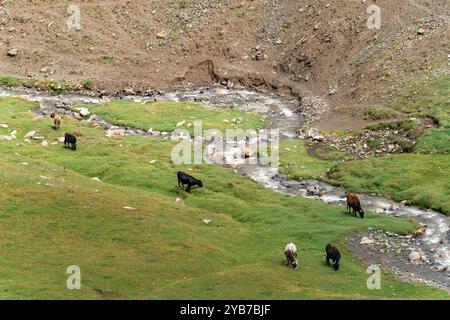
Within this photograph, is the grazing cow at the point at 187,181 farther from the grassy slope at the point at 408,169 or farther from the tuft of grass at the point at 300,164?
the grassy slope at the point at 408,169

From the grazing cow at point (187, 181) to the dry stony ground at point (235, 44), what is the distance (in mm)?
26472

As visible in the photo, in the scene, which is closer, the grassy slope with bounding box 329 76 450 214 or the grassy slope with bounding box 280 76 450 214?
the grassy slope with bounding box 329 76 450 214

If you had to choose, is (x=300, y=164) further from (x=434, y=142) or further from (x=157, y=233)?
(x=157, y=233)

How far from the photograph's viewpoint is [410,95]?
78125mm

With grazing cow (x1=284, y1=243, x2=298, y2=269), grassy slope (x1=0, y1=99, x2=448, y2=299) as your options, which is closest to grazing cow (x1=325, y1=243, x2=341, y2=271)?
grassy slope (x1=0, y1=99, x2=448, y2=299)

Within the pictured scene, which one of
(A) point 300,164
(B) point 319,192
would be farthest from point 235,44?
(B) point 319,192

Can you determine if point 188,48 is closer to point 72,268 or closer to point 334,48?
point 334,48

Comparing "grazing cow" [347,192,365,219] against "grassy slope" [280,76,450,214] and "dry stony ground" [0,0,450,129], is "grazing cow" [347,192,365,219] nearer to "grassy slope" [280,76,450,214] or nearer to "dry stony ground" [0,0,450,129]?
"grassy slope" [280,76,450,214]

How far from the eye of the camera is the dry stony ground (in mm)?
86688

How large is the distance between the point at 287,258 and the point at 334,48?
56.9 meters

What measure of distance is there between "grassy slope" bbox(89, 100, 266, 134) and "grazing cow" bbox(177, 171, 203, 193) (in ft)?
63.1

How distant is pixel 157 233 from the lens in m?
45.1

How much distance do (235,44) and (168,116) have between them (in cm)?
2319
